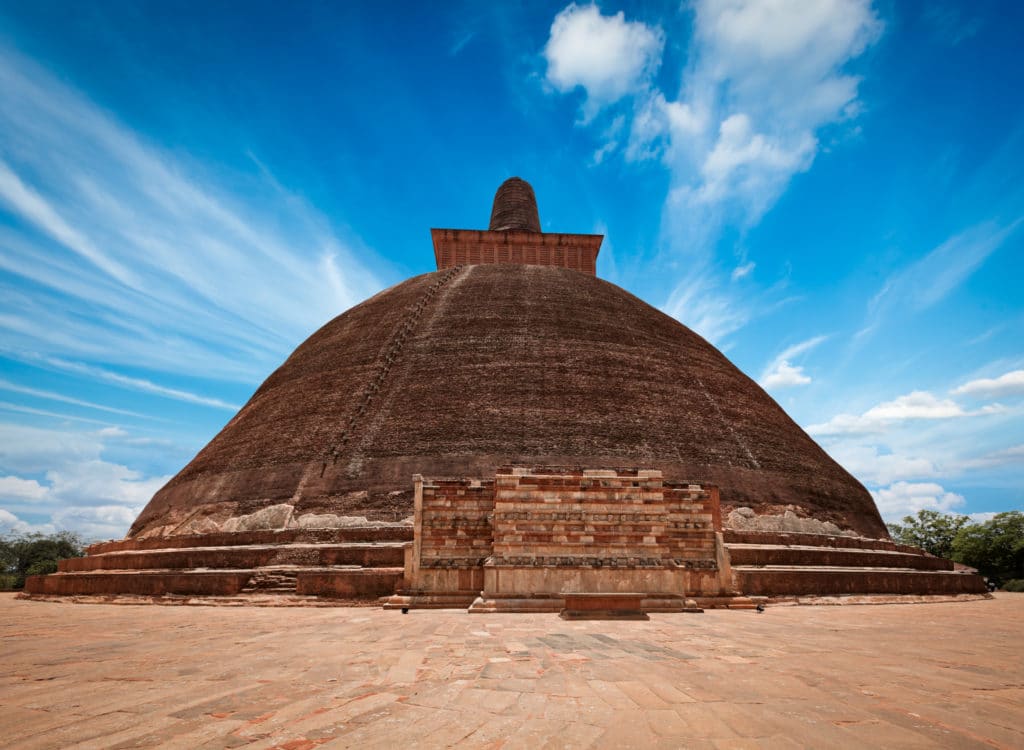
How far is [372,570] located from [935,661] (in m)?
8.77

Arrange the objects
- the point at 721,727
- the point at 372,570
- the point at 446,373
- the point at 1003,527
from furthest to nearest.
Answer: the point at 1003,527, the point at 446,373, the point at 372,570, the point at 721,727

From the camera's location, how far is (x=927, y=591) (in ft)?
42.8

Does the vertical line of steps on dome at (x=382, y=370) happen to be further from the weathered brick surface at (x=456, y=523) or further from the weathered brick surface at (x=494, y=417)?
the weathered brick surface at (x=456, y=523)

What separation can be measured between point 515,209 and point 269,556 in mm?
21171

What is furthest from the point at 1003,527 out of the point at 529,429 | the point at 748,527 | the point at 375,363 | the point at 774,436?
the point at 375,363

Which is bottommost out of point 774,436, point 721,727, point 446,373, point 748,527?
point 721,727

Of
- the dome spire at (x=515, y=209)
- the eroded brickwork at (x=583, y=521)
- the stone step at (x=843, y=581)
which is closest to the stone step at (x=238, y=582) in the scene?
the eroded brickwork at (x=583, y=521)

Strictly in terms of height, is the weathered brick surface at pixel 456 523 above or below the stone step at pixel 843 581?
above

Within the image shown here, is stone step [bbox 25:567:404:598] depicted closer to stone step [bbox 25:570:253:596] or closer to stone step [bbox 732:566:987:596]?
stone step [bbox 25:570:253:596]

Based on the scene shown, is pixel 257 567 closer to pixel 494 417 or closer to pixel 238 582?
pixel 238 582

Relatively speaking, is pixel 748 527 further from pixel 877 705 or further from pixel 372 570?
pixel 877 705

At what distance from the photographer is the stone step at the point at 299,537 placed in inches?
485

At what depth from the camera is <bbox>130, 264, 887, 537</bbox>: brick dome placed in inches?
553

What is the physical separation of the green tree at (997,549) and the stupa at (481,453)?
1511 cm
